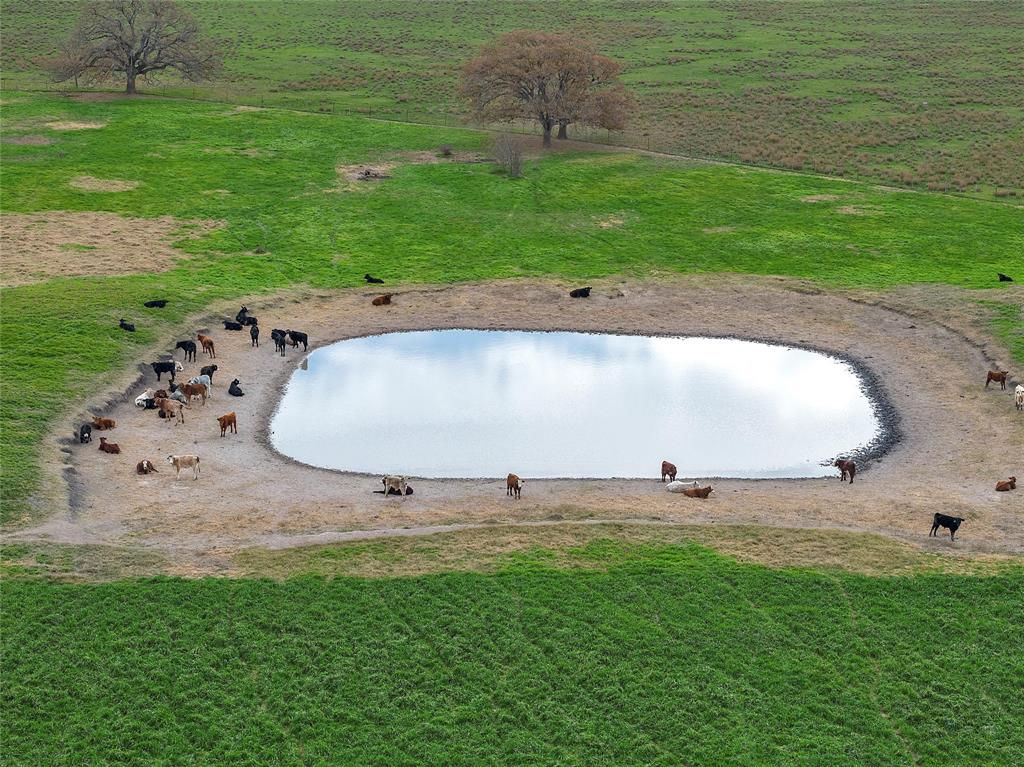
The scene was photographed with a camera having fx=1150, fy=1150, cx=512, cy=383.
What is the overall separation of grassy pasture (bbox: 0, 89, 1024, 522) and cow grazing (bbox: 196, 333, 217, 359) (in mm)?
2539

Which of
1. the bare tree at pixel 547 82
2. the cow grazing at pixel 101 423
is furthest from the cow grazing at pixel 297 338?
the bare tree at pixel 547 82

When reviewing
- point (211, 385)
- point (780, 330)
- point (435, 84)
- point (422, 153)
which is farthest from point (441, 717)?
point (435, 84)

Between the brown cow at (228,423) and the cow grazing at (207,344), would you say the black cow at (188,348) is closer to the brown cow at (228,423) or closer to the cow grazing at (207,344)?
the cow grazing at (207,344)

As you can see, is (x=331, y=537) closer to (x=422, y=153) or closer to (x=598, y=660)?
(x=598, y=660)

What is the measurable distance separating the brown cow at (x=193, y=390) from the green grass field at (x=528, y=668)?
16389 mm

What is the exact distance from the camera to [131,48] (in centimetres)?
9931

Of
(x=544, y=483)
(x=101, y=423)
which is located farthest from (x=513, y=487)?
(x=101, y=423)

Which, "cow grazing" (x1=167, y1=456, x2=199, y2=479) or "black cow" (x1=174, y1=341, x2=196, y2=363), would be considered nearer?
"cow grazing" (x1=167, y1=456, x2=199, y2=479)

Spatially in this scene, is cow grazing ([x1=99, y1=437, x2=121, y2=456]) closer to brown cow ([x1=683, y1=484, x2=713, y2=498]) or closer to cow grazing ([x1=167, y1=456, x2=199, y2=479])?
cow grazing ([x1=167, y1=456, x2=199, y2=479])

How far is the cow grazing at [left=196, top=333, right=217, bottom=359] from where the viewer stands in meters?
54.4

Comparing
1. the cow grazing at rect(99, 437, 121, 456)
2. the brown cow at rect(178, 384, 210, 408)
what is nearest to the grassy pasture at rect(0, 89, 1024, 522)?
the brown cow at rect(178, 384, 210, 408)

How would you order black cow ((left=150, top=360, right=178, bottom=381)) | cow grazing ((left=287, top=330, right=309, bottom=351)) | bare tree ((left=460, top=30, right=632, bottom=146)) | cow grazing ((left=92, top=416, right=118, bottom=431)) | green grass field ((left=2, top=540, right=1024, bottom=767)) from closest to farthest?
green grass field ((left=2, top=540, right=1024, bottom=767)), cow grazing ((left=92, top=416, right=118, bottom=431)), black cow ((left=150, top=360, right=178, bottom=381)), cow grazing ((left=287, top=330, right=309, bottom=351)), bare tree ((left=460, top=30, right=632, bottom=146))

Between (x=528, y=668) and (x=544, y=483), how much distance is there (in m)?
12.7

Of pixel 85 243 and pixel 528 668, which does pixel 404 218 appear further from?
pixel 528 668
